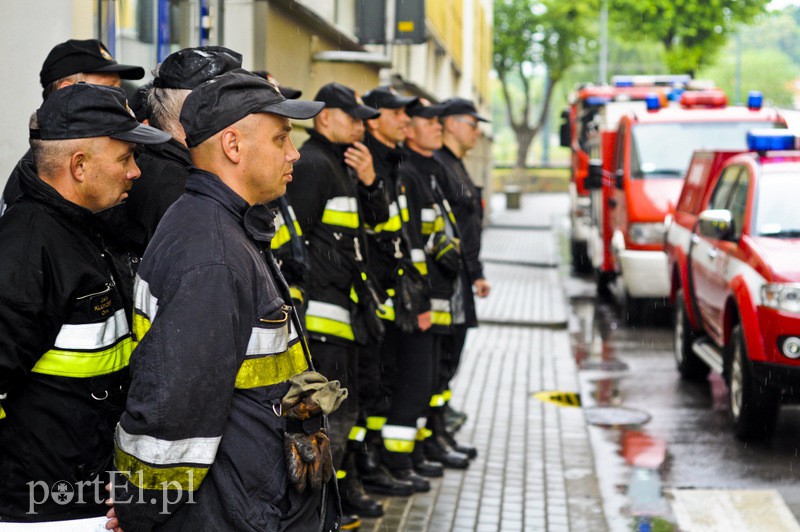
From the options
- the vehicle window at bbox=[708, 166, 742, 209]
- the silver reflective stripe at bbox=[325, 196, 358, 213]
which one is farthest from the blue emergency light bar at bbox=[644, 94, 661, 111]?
the silver reflective stripe at bbox=[325, 196, 358, 213]

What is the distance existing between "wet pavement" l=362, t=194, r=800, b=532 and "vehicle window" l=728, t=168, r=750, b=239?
56.9 inches

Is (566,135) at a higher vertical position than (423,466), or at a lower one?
higher

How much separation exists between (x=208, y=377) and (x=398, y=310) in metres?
3.85

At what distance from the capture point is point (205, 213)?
9.58 ft

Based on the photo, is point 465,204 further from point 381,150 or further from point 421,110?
point 381,150

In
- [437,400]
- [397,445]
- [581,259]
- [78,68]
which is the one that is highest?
[78,68]

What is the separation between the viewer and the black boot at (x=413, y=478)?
6840mm

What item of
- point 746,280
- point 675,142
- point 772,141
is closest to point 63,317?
point 746,280

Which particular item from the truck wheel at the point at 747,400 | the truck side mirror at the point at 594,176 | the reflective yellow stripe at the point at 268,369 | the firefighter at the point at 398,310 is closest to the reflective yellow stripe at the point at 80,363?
the reflective yellow stripe at the point at 268,369

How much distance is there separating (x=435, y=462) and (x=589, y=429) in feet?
5.66

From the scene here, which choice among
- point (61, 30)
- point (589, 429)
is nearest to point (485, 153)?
point (589, 429)

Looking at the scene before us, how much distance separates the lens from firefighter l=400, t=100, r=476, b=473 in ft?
23.2

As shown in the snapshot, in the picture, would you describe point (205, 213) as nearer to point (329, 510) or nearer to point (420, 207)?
point (329, 510)

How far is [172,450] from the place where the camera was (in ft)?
9.09
